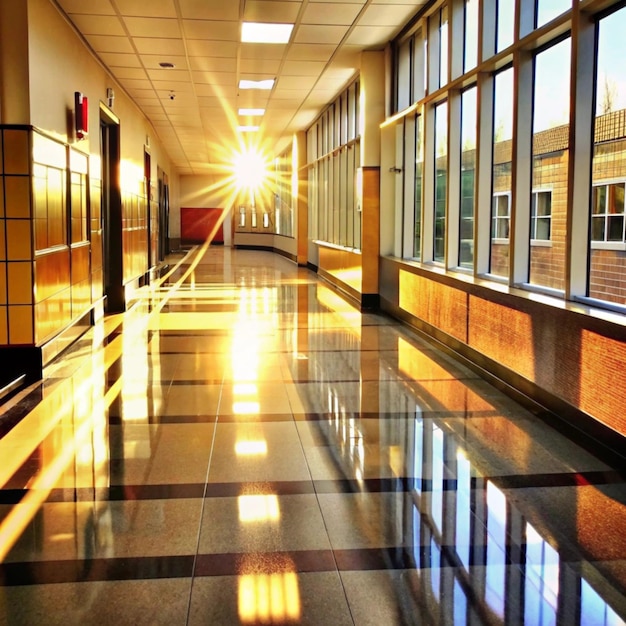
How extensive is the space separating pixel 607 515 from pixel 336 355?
3.94m

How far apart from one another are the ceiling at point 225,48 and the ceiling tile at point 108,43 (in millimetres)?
11

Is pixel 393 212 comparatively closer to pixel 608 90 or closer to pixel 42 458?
pixel 608 90

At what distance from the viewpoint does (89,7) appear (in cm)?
713

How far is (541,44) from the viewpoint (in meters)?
5.43

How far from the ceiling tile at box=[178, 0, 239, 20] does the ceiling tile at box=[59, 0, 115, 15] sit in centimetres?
68

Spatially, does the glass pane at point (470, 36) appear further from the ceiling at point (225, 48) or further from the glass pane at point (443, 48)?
the ceiling at point (225, 48)

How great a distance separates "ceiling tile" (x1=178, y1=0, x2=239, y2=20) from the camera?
7207mm

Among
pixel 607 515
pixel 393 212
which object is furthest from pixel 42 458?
pixel 393 212

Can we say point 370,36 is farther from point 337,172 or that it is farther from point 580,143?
point 337,172

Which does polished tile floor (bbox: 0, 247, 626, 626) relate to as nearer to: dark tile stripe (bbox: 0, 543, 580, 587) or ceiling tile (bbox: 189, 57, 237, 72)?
dark tile stripe (bbox: 0, 543, 580, 587)

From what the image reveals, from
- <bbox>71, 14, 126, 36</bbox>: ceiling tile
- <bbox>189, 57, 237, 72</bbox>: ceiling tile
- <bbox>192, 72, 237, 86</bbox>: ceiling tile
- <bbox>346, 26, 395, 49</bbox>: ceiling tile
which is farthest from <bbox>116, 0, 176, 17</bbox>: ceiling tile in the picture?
<bbox>192, 72, 237, 86</bbox>: ceiling tile

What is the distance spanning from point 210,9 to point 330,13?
121cm

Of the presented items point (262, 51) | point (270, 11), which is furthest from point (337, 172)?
point (270, 11)

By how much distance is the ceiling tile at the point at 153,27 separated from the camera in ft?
25.2
